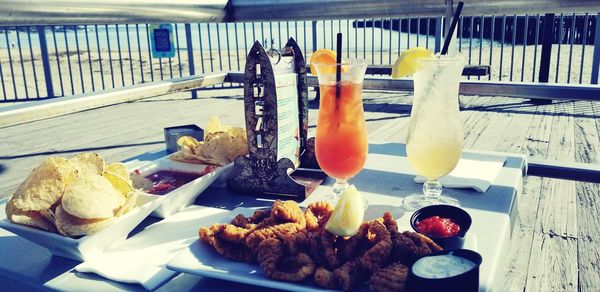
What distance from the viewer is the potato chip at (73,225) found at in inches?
31.8

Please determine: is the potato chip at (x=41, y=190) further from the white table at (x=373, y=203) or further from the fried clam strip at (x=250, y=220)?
the fried clam strip at (x=250, y=220)

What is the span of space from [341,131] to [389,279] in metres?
0.48

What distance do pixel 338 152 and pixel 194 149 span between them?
16.6 inches

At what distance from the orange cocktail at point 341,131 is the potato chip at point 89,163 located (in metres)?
0.46

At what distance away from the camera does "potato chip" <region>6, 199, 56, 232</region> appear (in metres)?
0.83

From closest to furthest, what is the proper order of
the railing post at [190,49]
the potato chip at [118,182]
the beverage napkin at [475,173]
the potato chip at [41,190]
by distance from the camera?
the potato chip at [41,190] → the potato chip at [118,182] → the beverage napkin at [475,173] → the railing post at [190,49]

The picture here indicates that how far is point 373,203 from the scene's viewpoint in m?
A: 1.08

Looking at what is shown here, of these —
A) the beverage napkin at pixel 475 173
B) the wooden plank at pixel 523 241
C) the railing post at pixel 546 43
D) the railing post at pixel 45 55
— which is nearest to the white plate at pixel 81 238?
the beverage napkin at pixel 475 173

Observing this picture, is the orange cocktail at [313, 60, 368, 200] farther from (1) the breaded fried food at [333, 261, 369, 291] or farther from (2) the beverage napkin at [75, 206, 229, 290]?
(1) the breaded fried food at [333, 261, 369, 291]

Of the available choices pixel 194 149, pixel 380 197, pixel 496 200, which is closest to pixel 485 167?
pixel 496 200

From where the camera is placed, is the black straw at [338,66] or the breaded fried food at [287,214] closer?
the breaded fried food at [287,214]

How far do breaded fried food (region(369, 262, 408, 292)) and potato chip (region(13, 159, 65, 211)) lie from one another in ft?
1.79

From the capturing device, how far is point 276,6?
6.38 ft

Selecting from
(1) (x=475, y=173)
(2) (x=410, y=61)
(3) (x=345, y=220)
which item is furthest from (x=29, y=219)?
(1) (x=475, y=173)
